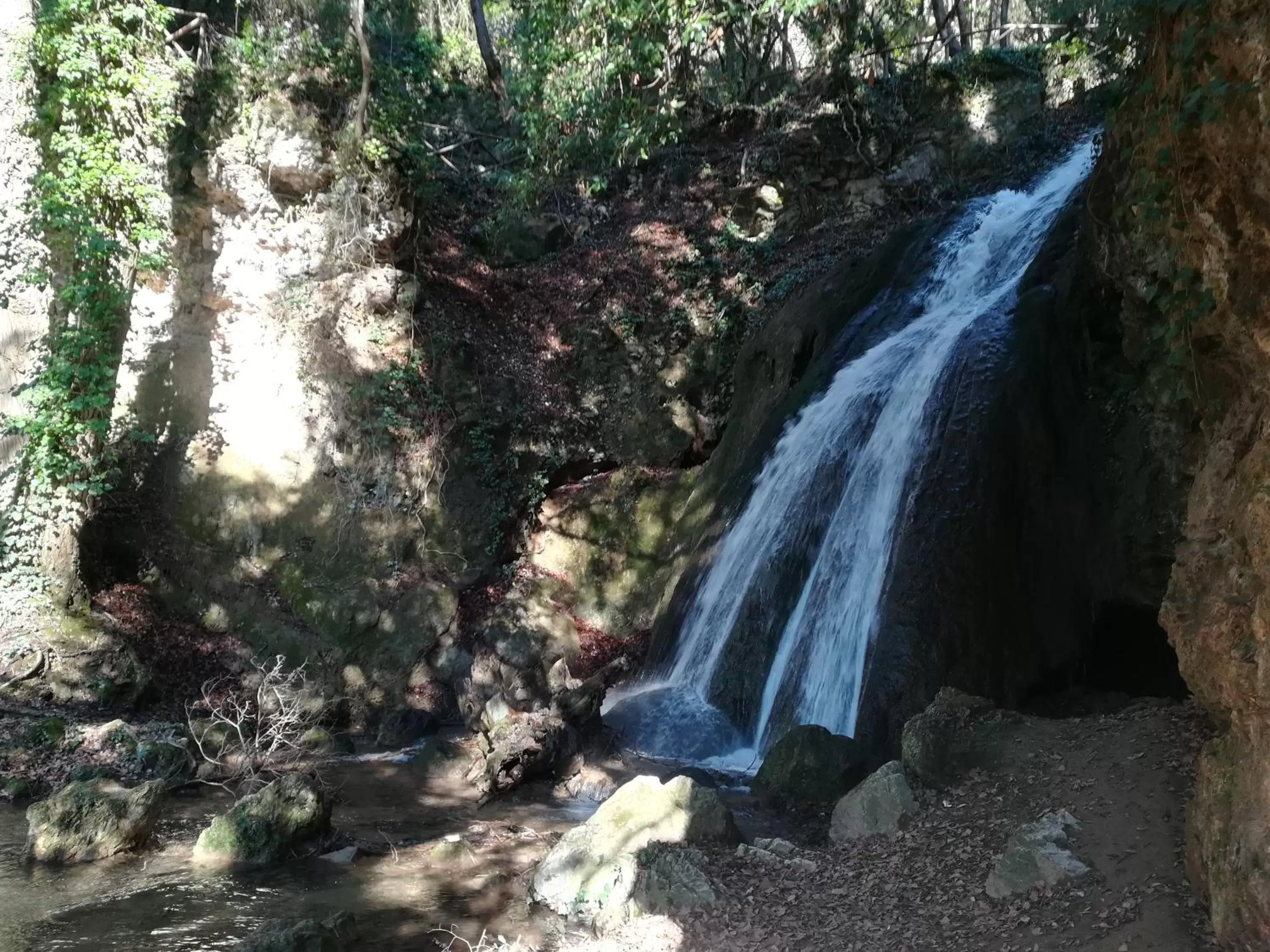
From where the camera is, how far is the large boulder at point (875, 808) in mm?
6340

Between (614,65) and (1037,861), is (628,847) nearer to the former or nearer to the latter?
(1037,861)

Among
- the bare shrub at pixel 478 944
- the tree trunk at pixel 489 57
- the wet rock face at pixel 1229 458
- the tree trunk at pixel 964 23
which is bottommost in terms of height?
the bare shrub at pixel 478 944

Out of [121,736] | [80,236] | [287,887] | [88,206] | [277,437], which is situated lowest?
[287,887]

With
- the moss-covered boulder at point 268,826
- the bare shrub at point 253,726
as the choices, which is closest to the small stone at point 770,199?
the bare shrub at point 253,726

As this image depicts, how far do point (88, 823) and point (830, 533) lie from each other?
7735mm

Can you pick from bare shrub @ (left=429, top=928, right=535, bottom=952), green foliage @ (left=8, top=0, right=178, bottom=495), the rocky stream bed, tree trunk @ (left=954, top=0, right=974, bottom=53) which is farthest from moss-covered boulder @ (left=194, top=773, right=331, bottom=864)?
tree trunk @ (left=954, top=0, right=974, bottom=53)

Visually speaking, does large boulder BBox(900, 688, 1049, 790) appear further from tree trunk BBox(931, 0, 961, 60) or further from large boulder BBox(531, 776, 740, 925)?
tree trunk BBox(931, 0, 961, 60)

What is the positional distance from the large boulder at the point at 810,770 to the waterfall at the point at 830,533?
2.80 feet

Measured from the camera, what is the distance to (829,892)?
224 inches

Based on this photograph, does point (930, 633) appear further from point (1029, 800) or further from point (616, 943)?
point (616, 943)

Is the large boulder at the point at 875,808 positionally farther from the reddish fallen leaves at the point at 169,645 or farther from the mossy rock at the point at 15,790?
the reddish fallen leaves at the point at 169,645

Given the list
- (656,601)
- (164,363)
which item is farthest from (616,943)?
(164,363)

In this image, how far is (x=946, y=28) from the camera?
1525 cm

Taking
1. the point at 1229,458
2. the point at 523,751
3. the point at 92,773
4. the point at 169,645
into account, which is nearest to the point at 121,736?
the point at 92,773
